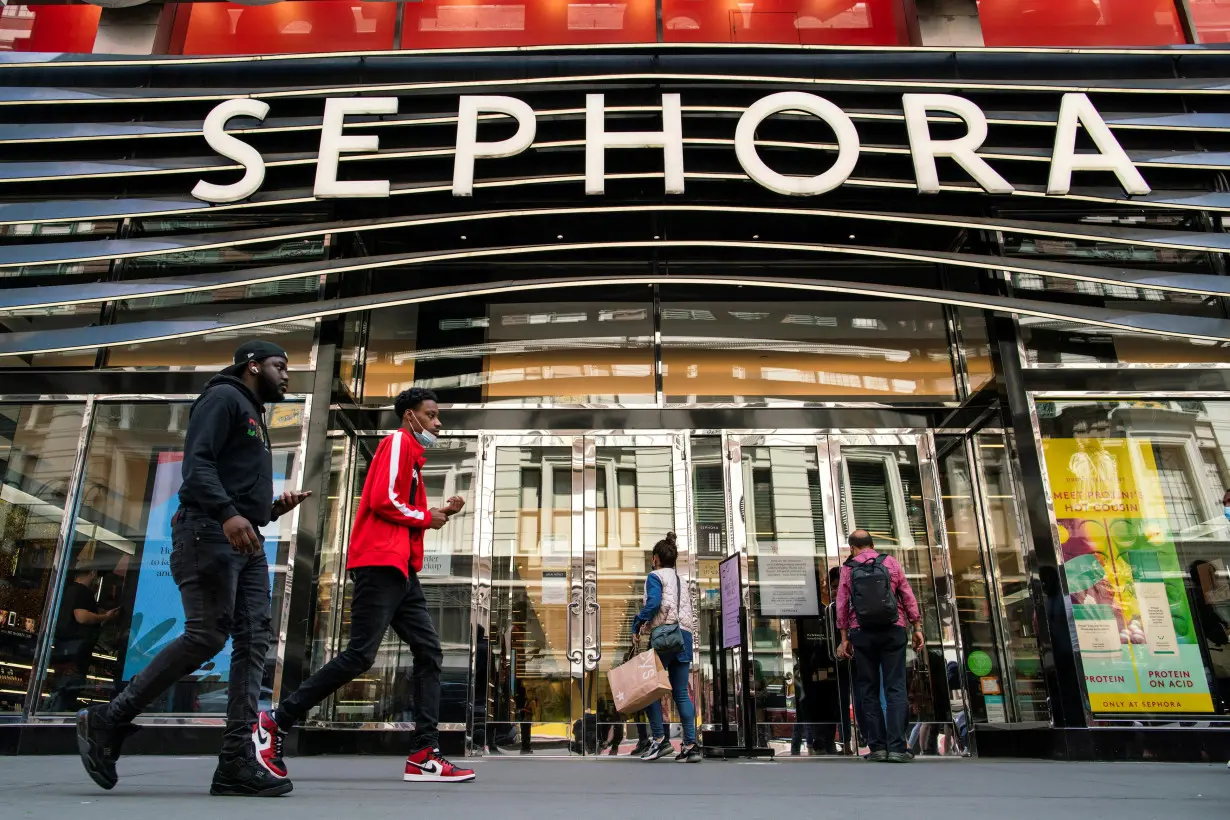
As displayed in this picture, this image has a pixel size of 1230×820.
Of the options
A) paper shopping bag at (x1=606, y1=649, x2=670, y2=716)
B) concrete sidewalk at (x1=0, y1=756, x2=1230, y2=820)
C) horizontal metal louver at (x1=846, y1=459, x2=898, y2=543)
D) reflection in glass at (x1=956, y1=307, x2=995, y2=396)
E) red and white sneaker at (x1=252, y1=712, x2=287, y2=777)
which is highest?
reflection in glass at (x1=956, y1=307, x2=995, y2=396)

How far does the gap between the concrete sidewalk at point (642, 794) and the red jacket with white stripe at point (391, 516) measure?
0.99 m

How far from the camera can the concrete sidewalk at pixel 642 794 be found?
2.88 metres

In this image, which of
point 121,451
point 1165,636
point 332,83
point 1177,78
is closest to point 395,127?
point 332,83

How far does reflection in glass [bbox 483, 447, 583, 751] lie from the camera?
7.73 meters

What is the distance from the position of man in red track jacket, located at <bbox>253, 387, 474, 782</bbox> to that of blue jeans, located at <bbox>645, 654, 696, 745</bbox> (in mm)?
2656

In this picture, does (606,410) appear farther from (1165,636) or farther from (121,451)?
(1165,636)

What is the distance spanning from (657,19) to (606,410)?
398 cm

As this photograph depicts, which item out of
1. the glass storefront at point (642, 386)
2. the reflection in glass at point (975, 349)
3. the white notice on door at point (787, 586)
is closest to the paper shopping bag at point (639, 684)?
the glass storefront at point (642, 386)

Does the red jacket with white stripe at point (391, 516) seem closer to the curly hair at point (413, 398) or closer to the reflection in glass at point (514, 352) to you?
the curly hair at point (413, 398)

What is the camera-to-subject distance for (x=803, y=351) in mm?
9086

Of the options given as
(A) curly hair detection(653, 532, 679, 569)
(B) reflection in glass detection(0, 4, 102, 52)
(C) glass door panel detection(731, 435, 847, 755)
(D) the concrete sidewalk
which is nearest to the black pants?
(D) the concrete sidewalk

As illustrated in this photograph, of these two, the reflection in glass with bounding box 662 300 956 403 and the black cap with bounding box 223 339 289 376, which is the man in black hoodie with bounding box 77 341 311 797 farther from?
the reflection in glass with bounding box 662 300 956 403

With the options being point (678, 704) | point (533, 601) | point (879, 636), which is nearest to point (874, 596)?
point (879, 636)

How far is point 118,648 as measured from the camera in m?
7.15
